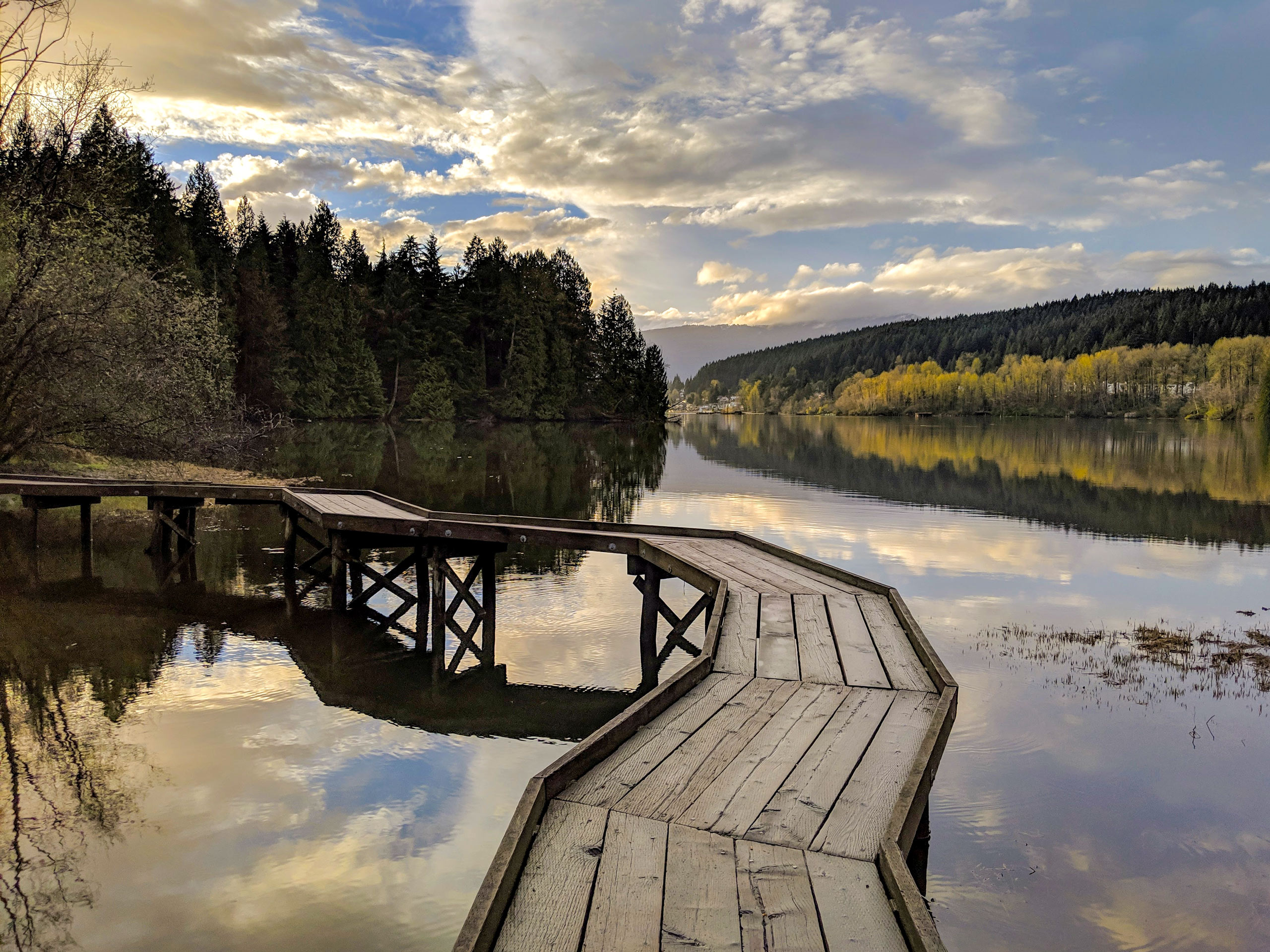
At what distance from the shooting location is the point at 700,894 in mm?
3676

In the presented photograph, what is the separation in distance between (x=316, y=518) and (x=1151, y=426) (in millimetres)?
111300

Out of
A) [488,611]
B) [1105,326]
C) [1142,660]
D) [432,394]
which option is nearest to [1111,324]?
[1105,326]

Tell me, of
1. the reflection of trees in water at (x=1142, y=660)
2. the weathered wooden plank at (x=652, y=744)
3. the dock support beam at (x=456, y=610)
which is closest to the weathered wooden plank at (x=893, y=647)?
the weathered wooden plank at (x=652, y=744)

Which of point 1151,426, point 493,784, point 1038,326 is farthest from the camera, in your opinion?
point 1038,326

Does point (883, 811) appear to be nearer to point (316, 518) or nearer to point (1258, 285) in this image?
point (316, 518)

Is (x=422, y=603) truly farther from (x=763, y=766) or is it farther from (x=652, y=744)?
(x=763, y=766)

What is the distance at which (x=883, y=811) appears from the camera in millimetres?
4445

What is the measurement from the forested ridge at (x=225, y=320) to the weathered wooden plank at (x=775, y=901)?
21333mm

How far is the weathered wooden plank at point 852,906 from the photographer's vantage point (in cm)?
336

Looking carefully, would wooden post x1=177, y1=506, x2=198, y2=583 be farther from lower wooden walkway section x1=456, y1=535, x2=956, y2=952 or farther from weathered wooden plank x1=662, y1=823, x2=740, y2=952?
weathered wooden plank x1=662, y1=823, x2=740, y2=952

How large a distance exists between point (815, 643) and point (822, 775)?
9.50 ft

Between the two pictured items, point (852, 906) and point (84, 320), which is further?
point (84, 320)

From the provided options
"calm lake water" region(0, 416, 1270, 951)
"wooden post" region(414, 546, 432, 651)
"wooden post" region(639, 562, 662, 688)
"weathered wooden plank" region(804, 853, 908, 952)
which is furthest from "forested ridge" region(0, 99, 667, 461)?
"weathered wooden plank" region(804, 853, 908, 952)

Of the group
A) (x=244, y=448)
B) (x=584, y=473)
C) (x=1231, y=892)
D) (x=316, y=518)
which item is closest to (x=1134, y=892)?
(x=1231, y=892)
